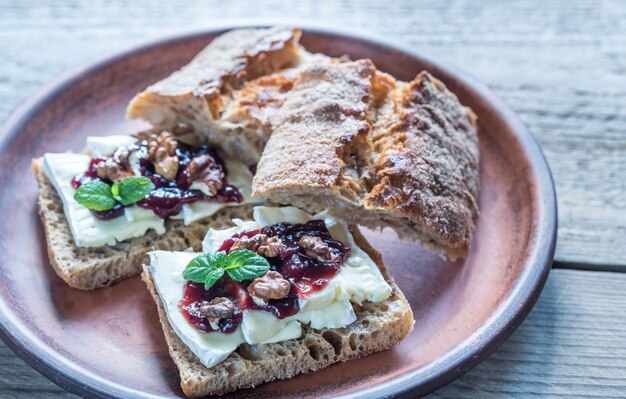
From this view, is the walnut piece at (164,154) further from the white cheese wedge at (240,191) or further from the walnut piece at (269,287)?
the walnut piece at (269,287)

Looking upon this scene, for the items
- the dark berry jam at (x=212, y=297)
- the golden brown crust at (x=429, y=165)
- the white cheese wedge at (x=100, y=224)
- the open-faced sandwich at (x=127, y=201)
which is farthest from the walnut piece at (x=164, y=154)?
the golden brown crust at (x=429, y=165)

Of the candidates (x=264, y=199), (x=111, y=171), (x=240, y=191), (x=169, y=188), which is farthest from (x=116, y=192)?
(x=264, y=199)

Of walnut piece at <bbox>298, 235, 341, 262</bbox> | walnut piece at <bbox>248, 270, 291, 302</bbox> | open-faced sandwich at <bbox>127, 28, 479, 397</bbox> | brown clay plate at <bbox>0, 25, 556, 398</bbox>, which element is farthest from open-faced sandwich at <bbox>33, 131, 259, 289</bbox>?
walnut piece at <bbox>248, 270, 291, 302</bbox>

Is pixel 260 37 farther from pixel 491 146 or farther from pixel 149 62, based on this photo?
pixel 491 146

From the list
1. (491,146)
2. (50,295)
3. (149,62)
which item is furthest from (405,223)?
(149,62)

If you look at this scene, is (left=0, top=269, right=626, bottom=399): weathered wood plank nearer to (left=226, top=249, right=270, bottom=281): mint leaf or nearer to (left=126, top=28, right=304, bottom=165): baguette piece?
(left=226, top=249, right=270, bottom=281): mint leaf

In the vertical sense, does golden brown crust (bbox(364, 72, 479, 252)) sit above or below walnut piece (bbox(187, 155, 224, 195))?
above
